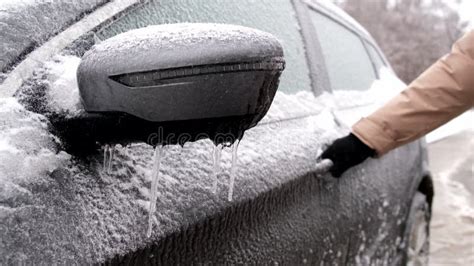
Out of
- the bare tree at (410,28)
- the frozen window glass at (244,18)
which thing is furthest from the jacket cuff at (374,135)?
the bare tree at (410,28)

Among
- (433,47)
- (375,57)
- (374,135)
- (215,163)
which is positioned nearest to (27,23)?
(215,163)

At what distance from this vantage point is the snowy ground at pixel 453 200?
3924 mm

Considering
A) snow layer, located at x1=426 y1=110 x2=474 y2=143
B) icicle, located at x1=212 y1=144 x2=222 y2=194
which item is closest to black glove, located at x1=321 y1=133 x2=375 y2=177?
icicle, located at x1=212 y1=144 x2=222 y2=194

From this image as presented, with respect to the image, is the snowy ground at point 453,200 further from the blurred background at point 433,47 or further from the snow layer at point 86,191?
the snow layer at point 86,191

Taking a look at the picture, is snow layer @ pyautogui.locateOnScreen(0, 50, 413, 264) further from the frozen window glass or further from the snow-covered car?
the frozen window glass

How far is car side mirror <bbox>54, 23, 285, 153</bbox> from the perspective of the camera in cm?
90

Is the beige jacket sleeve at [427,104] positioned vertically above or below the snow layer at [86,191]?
below

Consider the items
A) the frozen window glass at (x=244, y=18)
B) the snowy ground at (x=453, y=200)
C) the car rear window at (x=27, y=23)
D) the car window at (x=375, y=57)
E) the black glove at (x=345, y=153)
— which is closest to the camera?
the car rear window at (x=27, y=23)

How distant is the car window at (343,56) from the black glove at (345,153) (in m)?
0.44

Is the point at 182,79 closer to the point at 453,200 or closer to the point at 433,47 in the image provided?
the point at 453,200

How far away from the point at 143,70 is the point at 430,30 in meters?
Answer: 15.5

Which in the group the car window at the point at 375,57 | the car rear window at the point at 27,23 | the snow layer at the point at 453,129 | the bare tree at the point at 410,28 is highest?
the car rear window at the point at 27,23

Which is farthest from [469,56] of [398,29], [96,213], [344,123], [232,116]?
[398,29]

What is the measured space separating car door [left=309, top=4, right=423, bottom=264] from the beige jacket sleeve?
0.41ft
